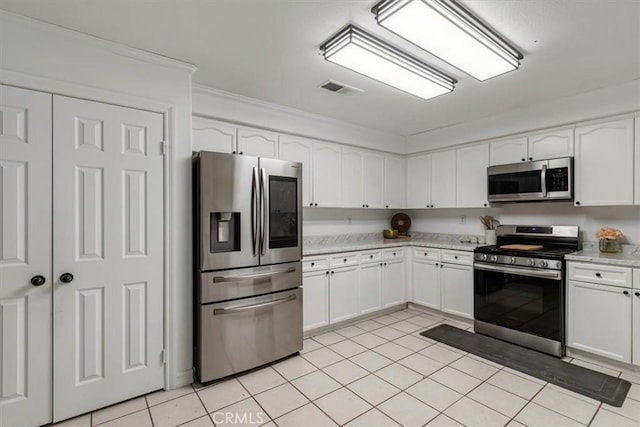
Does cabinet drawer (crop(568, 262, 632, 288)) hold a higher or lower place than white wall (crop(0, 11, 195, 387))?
lower

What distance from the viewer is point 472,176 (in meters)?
4.07

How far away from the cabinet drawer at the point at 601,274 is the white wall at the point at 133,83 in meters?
3.41

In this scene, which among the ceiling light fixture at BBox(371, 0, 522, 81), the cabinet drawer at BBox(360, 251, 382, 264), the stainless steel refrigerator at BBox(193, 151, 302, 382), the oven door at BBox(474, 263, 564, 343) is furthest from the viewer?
the cabinet drawer at BBox(360, 251, 382, 264)

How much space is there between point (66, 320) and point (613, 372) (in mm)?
4200

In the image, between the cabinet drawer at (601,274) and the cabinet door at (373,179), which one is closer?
the cabinet drawer at (601,274)

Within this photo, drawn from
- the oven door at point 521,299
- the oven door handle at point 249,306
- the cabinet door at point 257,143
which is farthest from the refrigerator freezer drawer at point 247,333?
the oven door at point 521,299

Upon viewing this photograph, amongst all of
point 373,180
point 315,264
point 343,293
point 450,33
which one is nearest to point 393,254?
point 343,293

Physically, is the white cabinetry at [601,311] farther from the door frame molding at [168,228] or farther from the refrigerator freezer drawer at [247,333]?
the door frame molding at [168,228]

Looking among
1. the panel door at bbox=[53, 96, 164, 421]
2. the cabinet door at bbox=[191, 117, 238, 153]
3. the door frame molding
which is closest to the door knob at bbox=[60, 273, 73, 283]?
the panel door at bbox=[53, 96, 164, 421]

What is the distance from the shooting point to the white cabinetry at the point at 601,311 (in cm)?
258

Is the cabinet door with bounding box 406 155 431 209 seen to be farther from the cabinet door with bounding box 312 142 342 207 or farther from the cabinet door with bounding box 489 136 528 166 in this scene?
the cabinet door with bounding box 312 142 342 207

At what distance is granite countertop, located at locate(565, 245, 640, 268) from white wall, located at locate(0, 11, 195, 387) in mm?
3438

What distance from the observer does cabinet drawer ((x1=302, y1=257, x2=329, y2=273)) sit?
130 inches

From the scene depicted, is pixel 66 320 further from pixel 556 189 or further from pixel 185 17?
pixel 556 189
